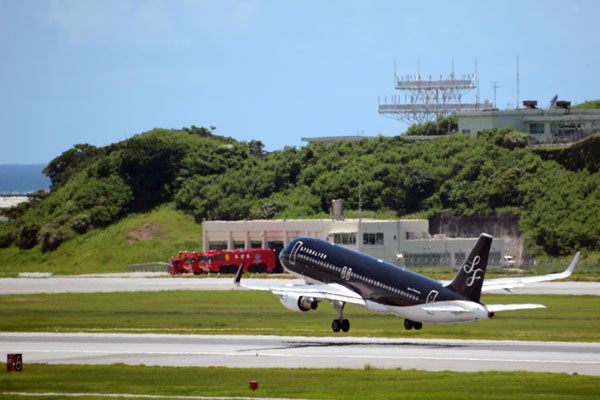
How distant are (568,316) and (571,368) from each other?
89.6ft

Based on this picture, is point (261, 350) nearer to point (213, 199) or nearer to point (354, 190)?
point (354, 190)

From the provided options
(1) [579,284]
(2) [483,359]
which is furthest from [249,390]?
(1) [579,284]

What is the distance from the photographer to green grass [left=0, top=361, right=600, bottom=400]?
128ft

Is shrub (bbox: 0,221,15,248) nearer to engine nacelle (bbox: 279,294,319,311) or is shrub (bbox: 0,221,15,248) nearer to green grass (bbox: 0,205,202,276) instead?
green grass (bbox: 0,205,202,276)

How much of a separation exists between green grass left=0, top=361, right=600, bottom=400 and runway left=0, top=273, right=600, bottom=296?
160 ft

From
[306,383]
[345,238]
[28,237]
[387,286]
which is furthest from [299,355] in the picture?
[28,237]

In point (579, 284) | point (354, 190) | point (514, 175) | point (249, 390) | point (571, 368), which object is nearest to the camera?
point (249, 390)

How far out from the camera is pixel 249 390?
1578 inches

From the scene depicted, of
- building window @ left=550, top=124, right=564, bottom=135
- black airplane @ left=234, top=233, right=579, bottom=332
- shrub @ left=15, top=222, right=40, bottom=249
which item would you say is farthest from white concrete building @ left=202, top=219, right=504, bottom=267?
shrub @ left=15, top=222, right=40, bottom=249

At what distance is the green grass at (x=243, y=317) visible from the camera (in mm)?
64250

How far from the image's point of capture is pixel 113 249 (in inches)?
6368

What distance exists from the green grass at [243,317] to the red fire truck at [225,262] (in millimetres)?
28418

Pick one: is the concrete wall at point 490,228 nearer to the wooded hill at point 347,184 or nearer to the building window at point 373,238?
the wooded hill at point 347,184

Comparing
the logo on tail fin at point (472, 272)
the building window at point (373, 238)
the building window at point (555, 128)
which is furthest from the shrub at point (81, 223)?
the logo on tail fin at point (472, 272)
